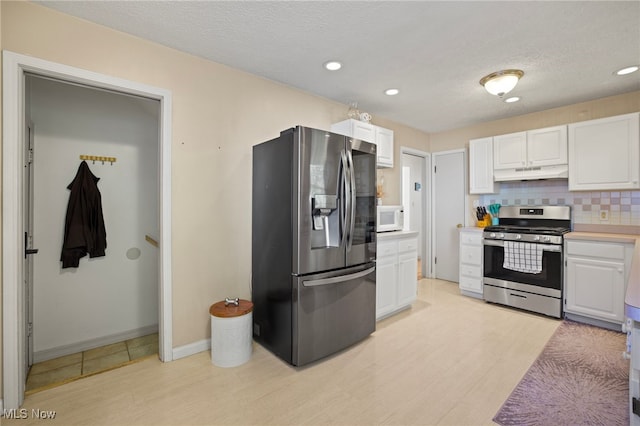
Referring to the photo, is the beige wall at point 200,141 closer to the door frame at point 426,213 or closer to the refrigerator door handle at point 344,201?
the refrigerator door handle at point 344,201

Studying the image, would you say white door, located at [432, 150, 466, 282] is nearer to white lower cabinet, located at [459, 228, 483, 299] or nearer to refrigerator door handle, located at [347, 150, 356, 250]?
white lower cabinet, located at [459, 228, 483, 299]

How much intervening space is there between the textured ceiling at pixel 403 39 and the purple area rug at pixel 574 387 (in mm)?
2493

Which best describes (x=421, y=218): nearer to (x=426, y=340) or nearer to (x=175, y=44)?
(x=426, y=340)

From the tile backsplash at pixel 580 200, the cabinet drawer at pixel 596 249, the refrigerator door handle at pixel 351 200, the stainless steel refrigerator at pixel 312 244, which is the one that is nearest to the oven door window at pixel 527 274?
the cabinet drawer at pixel 596 249

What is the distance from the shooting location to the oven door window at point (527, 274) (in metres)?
3.20

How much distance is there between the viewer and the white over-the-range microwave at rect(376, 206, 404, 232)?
3.34 meters

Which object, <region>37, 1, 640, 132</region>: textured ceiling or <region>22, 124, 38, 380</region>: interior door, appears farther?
<region>22, 124, 38, 380</region>: interior door

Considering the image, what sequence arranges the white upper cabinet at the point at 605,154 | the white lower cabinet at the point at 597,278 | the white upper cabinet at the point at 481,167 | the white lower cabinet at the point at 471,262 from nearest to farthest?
1. the white lower cabinet at the point at 597,278
2. the white upper cabinet at the point at 605,154
3. the white lower cabinet at the point at 471,262
4. the white upper cabinet at the point at 481,167

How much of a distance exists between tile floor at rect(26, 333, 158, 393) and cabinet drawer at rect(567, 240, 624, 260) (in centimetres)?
424

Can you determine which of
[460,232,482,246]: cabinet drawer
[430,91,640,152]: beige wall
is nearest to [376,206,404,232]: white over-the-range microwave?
[460,232,482,246]: cabinet drawer

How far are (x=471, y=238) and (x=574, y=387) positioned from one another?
2164mm

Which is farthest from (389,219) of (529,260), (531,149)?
(531,149)

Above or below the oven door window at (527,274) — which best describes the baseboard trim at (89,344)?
below

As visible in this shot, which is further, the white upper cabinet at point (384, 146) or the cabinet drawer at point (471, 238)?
the cabinet drawer at point (471, 238)
